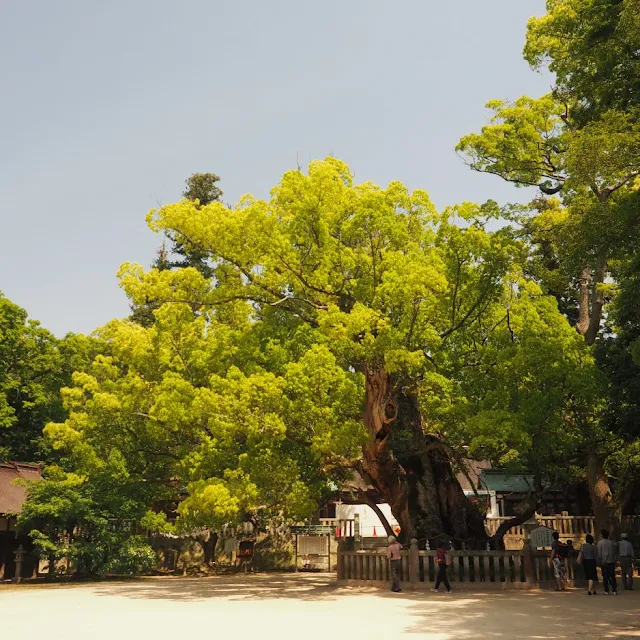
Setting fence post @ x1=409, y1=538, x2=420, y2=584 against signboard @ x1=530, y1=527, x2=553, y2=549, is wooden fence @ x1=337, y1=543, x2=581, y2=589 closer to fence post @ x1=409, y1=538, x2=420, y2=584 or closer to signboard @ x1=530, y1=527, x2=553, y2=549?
fence post @ x1=409, y1=538, x2=420, y2=584

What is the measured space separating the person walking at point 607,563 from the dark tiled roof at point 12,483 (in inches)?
705

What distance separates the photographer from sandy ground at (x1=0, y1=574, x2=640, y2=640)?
9133mm

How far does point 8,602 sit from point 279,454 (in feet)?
22.5

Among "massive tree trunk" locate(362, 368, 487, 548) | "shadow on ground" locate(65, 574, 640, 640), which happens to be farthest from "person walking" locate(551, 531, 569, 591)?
"massive tree trunk" locate(362, 368, 487, 548)

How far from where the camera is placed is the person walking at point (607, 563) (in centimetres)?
1358

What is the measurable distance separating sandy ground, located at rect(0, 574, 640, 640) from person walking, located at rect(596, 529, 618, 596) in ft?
0.89

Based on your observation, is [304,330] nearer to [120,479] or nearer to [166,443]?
[166,443]

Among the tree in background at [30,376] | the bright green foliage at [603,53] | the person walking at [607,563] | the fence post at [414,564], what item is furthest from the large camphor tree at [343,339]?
the tree in background at [30,376]

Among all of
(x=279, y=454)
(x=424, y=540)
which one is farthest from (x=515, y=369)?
(x=279, y=454)

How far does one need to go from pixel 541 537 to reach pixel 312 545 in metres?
10.5

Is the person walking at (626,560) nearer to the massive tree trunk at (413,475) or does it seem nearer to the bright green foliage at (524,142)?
the massive tree trunk at (413,475)

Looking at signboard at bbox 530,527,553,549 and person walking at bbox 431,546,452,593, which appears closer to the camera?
person walking at bbox 431,546,452,593

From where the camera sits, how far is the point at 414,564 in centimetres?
1605

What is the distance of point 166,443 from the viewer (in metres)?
22.9
